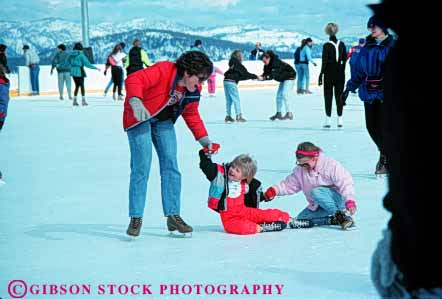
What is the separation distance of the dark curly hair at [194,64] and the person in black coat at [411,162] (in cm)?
281

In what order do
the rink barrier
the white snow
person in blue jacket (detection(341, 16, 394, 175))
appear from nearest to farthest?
the white snow < person in blue jacket (detection(341, 16, 394, 175)) < the rink barrier

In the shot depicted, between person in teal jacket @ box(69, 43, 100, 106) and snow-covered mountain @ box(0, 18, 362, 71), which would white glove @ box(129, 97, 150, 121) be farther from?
snow-covered mountain @ box(0, 18, 362, 71)

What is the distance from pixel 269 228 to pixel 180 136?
675cm

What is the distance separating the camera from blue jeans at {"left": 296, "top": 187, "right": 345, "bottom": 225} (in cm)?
476

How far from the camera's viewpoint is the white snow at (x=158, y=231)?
371cm

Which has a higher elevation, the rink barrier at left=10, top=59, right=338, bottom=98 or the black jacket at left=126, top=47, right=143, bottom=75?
the black jacket at left=126, top=47, right=143, bottom=75

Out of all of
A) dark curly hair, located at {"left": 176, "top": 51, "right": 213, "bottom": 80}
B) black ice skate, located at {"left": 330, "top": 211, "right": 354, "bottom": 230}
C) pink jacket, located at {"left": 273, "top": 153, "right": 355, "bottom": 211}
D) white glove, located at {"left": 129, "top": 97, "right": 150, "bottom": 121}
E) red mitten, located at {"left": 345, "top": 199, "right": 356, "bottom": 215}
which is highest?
dark curly hair, located at {"left": 176, "top": 51, "right": 213, "bottom": 80}

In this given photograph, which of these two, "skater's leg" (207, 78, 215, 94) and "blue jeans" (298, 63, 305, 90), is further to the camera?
"blue jeans" (298, 63, 305, 90)

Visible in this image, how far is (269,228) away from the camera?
15.5 ft

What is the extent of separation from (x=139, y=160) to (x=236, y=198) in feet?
2.11

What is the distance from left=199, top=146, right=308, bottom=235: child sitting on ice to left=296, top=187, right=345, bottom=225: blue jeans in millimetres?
181

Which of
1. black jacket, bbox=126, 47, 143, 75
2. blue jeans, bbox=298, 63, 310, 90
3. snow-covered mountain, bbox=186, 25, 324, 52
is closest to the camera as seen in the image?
black jacket, bbox=126, 47, 143, 75

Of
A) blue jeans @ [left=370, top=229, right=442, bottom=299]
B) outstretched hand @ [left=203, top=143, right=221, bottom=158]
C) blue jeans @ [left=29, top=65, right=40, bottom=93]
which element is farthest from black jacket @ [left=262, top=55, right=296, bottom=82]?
blue jeans @ [left=370, top=229, right=442, bottom=299]

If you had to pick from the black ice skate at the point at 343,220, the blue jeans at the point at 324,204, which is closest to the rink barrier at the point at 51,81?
the blue jeans at the point at 324,204
